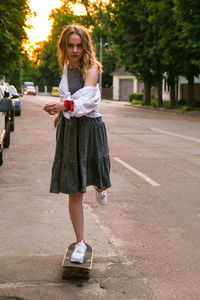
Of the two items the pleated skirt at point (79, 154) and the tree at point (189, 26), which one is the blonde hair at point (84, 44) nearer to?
the pleated skirt at point (79, 154)

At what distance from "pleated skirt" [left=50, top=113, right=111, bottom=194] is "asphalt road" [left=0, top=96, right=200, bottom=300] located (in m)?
0.72

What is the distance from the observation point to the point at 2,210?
19.1 feet

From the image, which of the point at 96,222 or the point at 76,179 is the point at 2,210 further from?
the point at 76,179

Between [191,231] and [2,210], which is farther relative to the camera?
[2,210]

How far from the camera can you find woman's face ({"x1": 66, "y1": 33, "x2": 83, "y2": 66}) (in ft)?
12.1

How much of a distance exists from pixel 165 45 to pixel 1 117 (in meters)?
22.2

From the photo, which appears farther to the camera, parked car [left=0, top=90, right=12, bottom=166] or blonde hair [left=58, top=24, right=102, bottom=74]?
parked car [left=0, top=90, right=12, bottom=166]

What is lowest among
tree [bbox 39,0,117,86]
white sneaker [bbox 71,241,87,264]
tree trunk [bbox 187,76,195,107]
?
white sneaker [bbox 71,241,87,264]

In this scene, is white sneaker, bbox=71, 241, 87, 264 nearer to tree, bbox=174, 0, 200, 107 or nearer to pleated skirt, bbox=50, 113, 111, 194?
pleated skirt, bbox=50, 113, 111, 194

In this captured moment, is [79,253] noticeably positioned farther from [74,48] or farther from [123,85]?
[123,85]

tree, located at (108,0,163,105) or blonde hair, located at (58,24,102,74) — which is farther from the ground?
tree, located at (108,0,163,105)

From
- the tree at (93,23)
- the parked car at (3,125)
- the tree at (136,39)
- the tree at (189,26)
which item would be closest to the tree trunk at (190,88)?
the tree at (136,39)

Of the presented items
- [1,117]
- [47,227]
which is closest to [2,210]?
[47,227]

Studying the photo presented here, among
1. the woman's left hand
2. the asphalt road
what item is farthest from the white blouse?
the asphalt road
